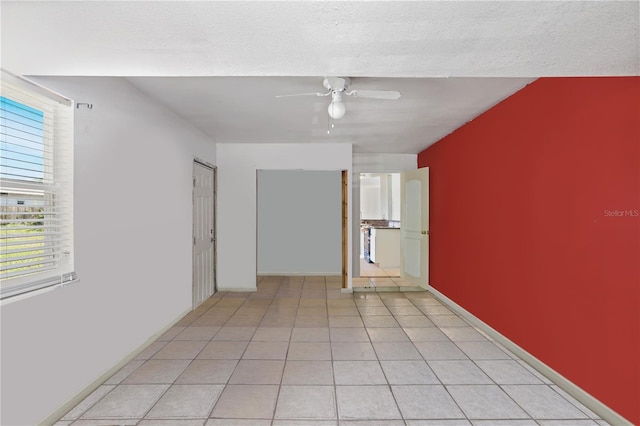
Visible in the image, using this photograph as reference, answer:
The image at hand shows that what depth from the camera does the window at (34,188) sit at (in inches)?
72.1

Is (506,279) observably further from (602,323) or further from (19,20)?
(19,20)

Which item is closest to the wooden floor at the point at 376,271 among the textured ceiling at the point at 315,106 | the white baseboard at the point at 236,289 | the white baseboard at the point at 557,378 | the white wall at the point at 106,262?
the white baseboard at the point at 236,289

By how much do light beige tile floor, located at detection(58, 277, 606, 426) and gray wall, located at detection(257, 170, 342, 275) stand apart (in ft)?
9.38

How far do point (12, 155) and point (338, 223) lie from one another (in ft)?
18.9

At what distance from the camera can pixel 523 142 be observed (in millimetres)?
2965

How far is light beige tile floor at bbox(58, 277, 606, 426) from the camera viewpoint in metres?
2.16

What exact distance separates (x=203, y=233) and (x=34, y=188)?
9.33ft

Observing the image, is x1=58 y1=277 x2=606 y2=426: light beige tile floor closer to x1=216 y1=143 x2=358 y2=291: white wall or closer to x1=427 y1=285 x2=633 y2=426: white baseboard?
x1=427 y1=285 x2=633 y2=426: white baseboard

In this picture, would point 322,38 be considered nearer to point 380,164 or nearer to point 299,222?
point 380,164

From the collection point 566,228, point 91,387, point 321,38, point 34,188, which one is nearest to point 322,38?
point 321,38

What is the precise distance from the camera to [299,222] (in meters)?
7.10

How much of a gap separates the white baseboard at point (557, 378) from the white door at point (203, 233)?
3644 mm

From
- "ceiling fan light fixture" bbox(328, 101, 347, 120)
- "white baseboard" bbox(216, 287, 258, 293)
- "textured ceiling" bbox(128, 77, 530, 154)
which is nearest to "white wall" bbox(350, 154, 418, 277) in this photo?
"textured ceiling" bbox(128, 77, 530, 154)

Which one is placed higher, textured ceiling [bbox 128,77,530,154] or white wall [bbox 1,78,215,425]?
textured ceiling [bbox 128,77,530,154]
